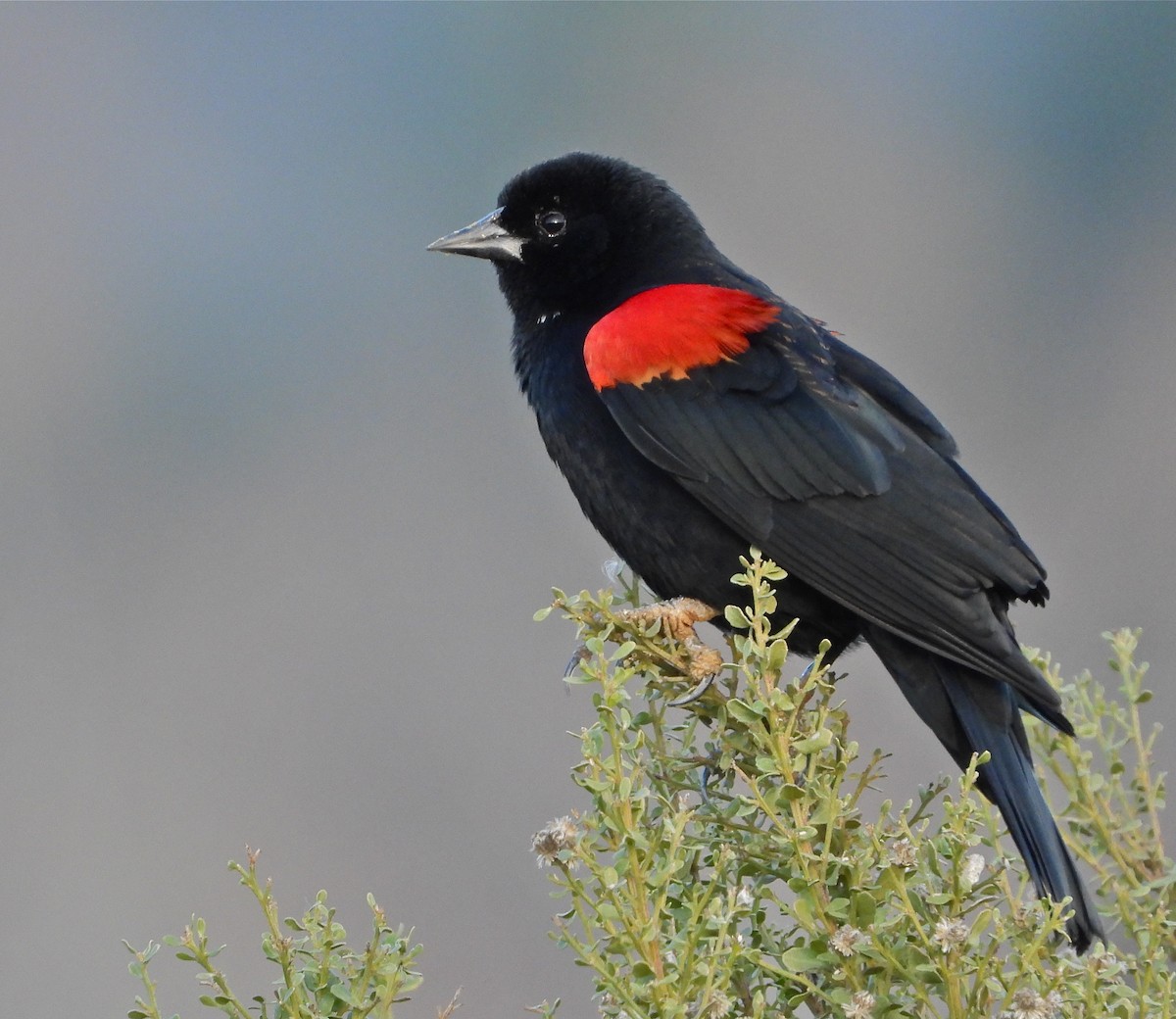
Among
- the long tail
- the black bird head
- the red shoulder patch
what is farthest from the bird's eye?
the long tail

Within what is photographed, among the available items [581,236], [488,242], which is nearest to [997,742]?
[581,236]

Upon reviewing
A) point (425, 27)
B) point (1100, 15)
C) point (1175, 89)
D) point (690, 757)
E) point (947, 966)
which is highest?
point (425, 27)

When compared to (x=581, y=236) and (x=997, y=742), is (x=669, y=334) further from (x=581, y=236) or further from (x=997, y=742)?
(x=997, y=742)

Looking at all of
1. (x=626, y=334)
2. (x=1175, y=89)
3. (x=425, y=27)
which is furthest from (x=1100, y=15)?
(x=626, y=334)

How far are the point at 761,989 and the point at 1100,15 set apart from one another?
17.2 metres

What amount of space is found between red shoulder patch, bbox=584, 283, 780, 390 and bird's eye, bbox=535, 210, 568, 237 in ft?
1.47

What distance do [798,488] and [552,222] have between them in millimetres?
950

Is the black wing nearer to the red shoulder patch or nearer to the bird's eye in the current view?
the red shoulder patch

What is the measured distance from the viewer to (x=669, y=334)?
102 inches

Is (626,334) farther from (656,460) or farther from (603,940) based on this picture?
(603,940)

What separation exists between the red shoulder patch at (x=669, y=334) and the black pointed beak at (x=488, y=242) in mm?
484

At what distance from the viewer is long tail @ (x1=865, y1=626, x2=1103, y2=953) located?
76.5 inches

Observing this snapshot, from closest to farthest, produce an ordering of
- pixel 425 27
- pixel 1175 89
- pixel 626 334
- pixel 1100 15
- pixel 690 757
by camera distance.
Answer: pixel 690 757, pixel 626 334, pixel 1175 89, pixel 1100 15, pixel 425 27

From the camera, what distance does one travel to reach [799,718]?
1890mm
